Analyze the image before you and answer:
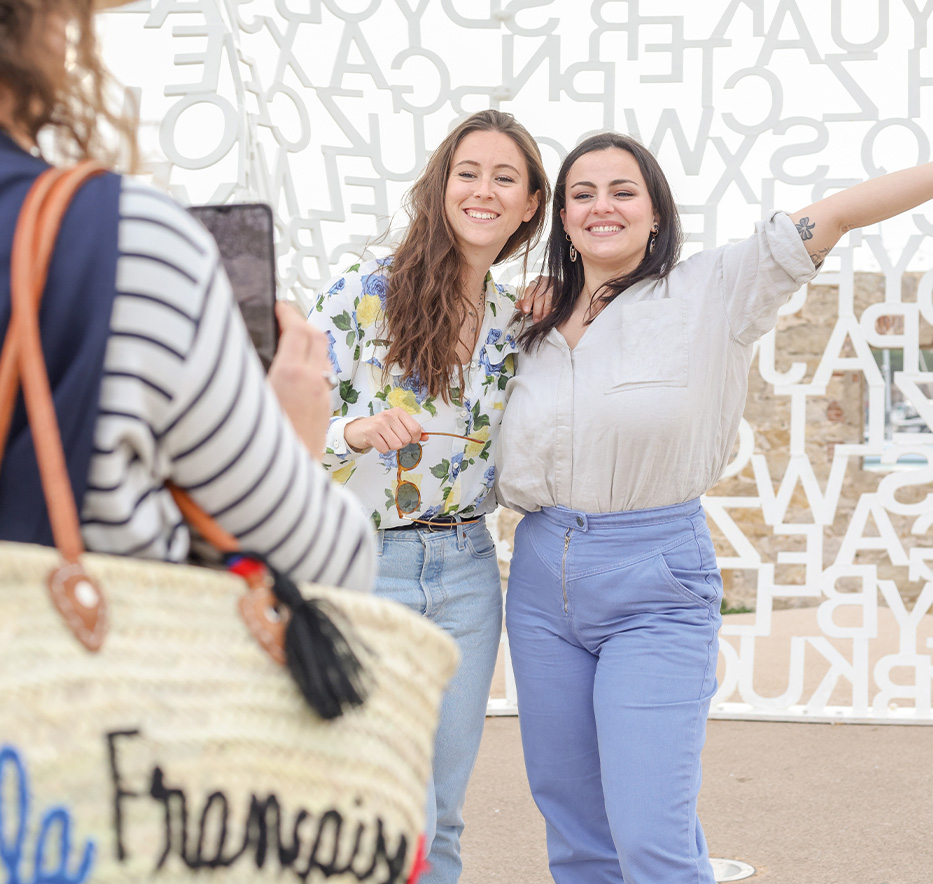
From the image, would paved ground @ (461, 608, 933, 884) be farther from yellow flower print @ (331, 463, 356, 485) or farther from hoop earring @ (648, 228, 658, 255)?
hoop earring @ (648, 228, 658, 255)

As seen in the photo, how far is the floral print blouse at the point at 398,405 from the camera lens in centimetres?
232

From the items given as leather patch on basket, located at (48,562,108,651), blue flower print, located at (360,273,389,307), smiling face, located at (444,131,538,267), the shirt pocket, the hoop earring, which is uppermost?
smiling face, located at (444,131,538,267)

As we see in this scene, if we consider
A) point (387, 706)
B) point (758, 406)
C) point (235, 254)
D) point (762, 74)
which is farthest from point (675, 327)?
point (758, 406)

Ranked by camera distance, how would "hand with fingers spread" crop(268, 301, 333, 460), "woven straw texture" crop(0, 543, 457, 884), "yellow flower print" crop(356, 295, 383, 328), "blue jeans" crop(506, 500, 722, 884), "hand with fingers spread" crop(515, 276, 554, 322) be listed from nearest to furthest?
"woven straw texture" crop(0, 543, 457, 884), "hand with fingers spread" crop(268, 301, 333, 460), "blue jeans" crop(506, 500, 722, 884), "yellow flower print" crop(356, 295, 383, 328), "hand with fingers spread" crop(515, 276, 554, 322)

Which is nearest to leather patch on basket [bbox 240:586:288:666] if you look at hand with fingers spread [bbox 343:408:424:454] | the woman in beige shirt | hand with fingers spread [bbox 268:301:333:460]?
hand with fingers spread [bbox 268:301:333:460]

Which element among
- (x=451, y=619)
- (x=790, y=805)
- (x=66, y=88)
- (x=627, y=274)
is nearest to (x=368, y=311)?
(x=627, y=274)

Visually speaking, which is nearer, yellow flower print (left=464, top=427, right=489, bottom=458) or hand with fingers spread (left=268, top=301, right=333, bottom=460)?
hand with fingers spread (left=268, top=301, right=333, bottom=460)

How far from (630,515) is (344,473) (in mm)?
681

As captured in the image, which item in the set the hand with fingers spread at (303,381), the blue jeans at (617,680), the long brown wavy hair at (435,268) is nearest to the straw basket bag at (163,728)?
the hand with fingers spread at (303,381)

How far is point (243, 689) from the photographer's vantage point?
2.54 feet

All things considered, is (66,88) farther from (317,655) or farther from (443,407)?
(443,407)

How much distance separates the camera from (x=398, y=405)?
Result: 235 centimetres

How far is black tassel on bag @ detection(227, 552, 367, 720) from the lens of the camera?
79 centimetres

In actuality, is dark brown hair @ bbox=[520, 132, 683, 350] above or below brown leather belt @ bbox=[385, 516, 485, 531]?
above
